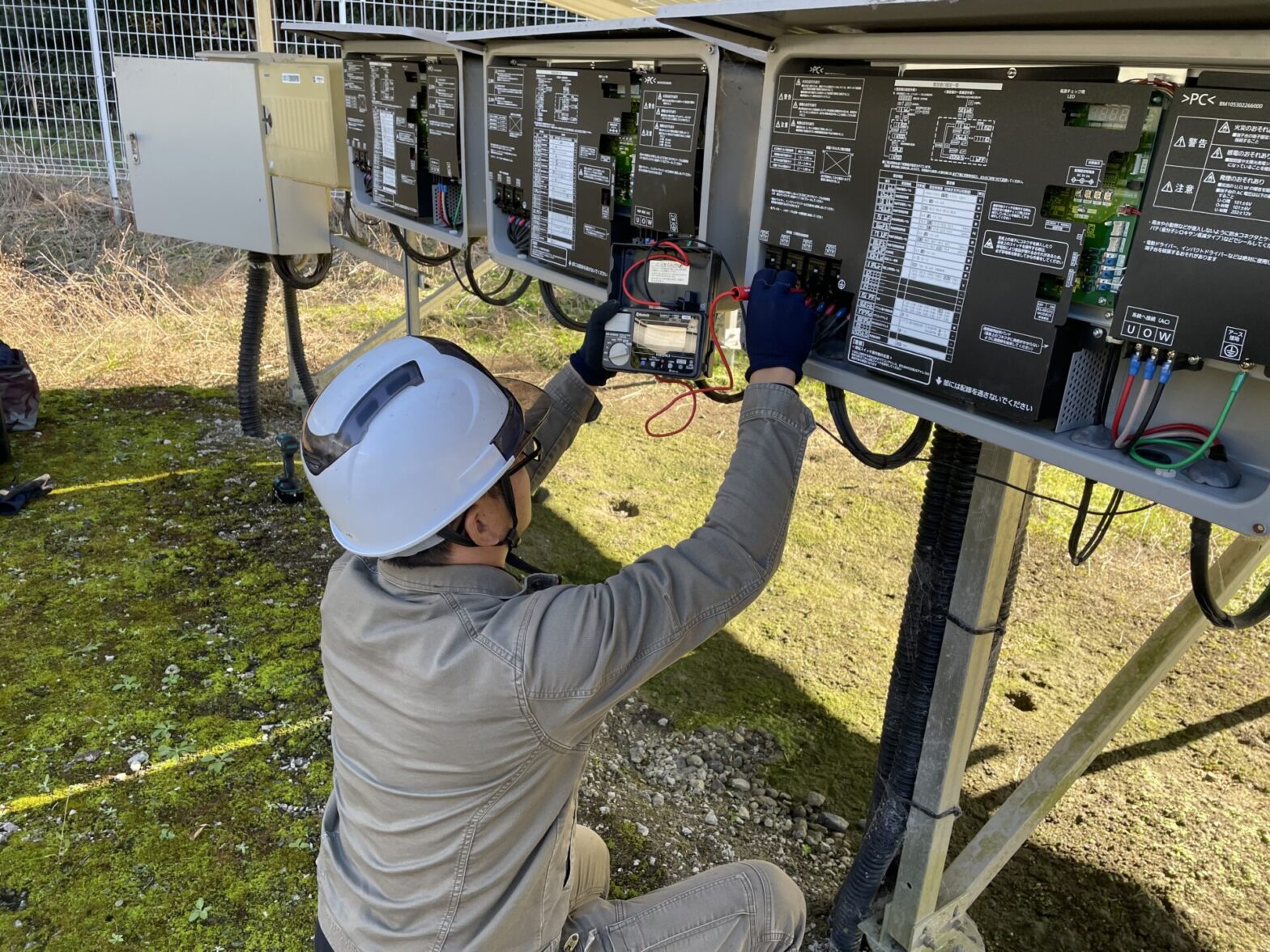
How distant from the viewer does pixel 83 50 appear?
6.76 m

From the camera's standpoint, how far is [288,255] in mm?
4031

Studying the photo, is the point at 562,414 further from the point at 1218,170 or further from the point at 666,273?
the point at 1218,170

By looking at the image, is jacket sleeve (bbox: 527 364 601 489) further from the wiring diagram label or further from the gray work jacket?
the wiring diagram label

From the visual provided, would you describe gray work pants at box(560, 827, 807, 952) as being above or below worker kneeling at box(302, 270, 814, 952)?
below

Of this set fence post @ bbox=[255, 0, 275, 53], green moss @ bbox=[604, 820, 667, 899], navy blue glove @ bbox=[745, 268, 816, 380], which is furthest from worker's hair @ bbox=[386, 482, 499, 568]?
fence post @ bbox=[255, 0, 275, 53]

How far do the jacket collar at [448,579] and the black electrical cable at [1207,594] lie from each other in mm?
905

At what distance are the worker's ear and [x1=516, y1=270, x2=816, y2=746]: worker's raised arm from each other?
133 mm

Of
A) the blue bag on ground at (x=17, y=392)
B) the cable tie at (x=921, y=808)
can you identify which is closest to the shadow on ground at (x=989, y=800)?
the cable tie at (x=921, y=808)

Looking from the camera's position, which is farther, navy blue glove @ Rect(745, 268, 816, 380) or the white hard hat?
navy blue glove @ Rect(745, 268, 816, 380)

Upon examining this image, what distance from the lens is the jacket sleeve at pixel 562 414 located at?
67.4 inches

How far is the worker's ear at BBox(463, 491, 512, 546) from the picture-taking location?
1.26m

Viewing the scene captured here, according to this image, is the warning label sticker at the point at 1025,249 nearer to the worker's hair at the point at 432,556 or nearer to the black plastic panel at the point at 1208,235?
the black plastic panel at the point at 1208,235

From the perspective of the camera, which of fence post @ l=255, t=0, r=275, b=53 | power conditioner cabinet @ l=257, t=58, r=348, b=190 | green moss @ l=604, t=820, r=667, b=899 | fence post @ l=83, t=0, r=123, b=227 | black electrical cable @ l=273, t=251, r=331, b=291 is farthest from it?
fence post @ l=83, t=0, r=123, b=227

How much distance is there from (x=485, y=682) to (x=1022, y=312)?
2.64ft
